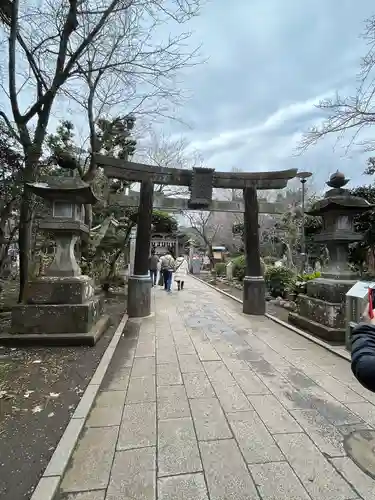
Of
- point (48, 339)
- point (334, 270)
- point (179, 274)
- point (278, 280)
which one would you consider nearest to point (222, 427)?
point (48, 339)

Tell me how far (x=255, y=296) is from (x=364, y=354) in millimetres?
7531

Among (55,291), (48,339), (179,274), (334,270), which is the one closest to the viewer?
(48,339)

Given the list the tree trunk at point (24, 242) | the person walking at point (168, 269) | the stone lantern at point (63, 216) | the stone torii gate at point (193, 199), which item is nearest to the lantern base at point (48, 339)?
the stone lantern at point (63, 216)

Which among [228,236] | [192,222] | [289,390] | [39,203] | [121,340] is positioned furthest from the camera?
[228,236]

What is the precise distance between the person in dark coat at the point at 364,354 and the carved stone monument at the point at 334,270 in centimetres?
478

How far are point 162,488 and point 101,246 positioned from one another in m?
11.1

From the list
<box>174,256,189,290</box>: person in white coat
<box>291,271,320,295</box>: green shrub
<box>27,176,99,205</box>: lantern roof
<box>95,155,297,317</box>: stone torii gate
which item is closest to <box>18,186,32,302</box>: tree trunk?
<box>27,176,99,205</box>: lantern roof

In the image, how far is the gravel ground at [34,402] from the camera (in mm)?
2346

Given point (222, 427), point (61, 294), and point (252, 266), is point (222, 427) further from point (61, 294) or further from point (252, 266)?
point (252, 266)

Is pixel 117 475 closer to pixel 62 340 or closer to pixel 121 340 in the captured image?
pixel 62 340

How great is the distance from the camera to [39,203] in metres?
8.02

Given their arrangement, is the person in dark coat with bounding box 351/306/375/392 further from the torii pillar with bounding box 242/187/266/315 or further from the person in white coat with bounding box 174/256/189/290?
the person in white coat with bounding box 174/256/189/290

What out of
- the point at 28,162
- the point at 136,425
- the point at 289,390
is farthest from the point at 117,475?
the point at 28,162

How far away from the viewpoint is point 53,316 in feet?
17.8
